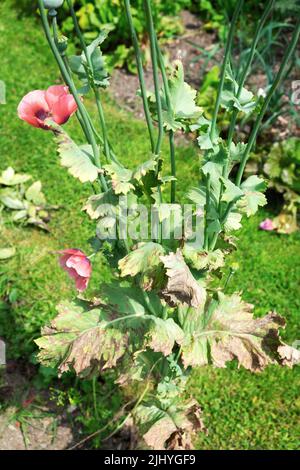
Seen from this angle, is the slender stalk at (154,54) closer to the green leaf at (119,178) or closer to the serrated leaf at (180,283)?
the green leaf at (119,178)

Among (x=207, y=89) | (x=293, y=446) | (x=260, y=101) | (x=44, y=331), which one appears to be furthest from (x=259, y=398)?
(x=207, y=89)

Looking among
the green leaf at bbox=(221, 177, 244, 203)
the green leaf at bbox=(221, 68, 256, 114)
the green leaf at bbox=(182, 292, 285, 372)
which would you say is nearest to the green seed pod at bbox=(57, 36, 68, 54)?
the green leaf at bbox=(221, 68, 256, 114)

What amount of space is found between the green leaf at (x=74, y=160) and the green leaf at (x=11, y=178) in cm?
196

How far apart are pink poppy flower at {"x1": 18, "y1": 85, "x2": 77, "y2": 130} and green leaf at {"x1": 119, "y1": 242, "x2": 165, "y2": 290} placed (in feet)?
1.45

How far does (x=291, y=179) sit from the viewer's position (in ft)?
10.7

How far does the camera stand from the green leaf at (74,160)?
4.99 feet

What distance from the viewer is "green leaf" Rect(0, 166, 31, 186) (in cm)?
345

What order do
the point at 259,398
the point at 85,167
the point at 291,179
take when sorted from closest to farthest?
the point at 85,167 → the point at 259,398 → the point at 291,179

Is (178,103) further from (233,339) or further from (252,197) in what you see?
(233,339)

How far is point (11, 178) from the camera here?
11.4 ft

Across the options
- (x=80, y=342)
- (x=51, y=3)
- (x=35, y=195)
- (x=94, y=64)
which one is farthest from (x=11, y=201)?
(x=51, y=3)

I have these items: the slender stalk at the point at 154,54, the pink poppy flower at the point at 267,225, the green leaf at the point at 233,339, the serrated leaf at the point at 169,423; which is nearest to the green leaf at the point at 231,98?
the slender stalk at the point at 154,54
